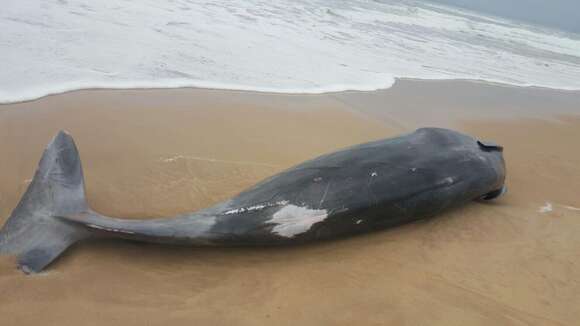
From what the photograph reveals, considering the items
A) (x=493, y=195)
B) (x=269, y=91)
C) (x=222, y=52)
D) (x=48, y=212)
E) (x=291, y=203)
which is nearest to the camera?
(x=48, y=212)

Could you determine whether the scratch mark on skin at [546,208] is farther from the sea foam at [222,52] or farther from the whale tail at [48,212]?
the whale tail at [48,212]

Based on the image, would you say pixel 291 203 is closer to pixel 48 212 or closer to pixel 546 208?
pixel 48 212

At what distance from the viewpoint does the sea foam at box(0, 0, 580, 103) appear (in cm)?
616

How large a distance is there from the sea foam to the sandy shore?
2.15 feet

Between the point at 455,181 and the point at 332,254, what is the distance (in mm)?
1277

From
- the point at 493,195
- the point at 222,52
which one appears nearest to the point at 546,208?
the point at 493,195

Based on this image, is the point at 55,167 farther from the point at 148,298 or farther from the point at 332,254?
the point at 332,254

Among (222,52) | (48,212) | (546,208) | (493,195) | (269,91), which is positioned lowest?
(546,208)

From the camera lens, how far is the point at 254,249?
133 inches

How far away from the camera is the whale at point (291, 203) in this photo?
3088 mm

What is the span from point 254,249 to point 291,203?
40cm

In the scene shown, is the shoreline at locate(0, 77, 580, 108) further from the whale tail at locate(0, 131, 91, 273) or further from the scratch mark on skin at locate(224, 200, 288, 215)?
the scratch mark on skin at locate(224, 200, 288, 215)

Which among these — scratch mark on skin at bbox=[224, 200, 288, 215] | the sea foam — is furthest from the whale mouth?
the sea foam

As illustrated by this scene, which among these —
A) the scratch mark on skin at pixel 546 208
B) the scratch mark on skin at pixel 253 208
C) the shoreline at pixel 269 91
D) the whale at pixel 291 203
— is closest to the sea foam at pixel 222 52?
the shoreline at pixel 269 91
